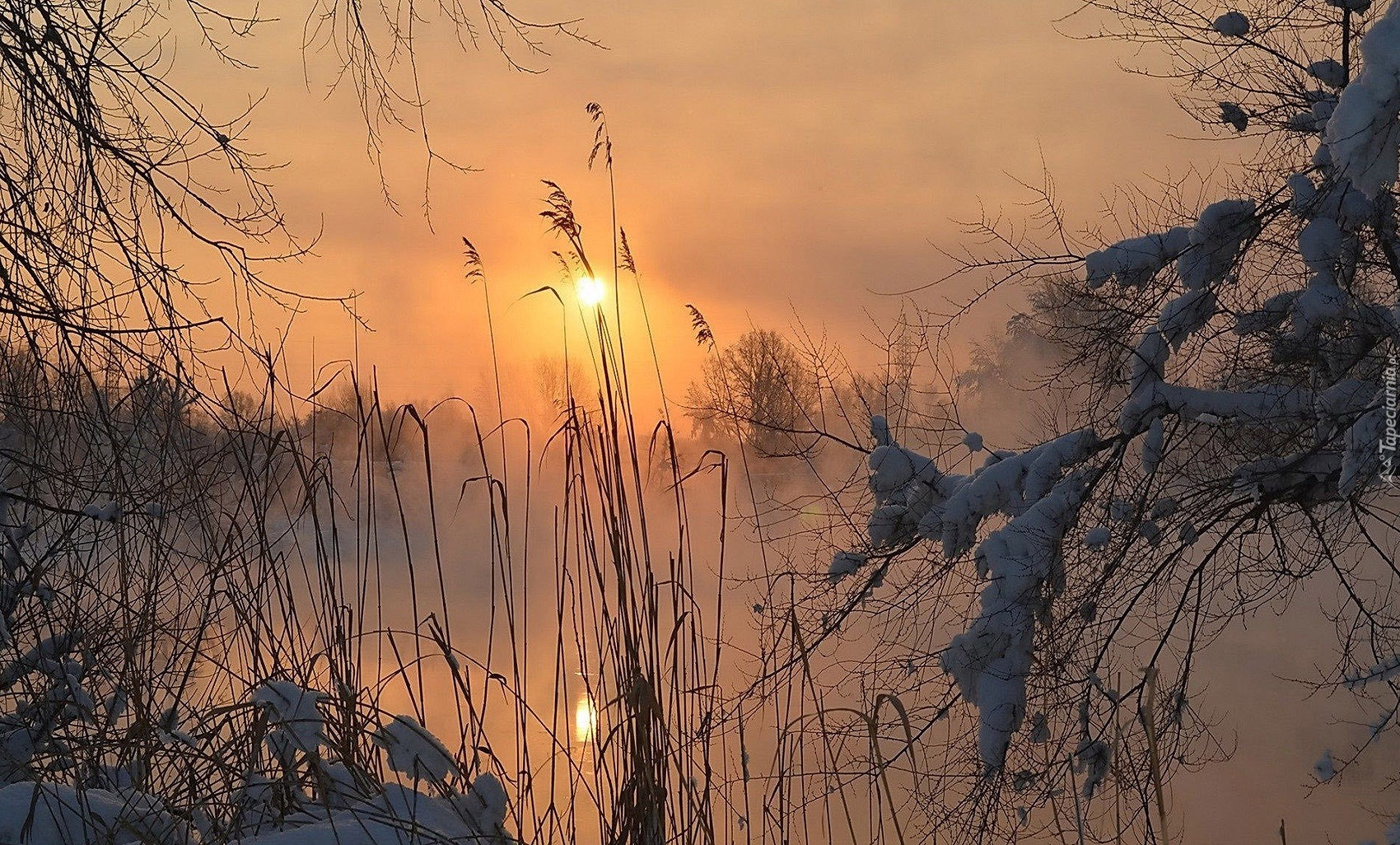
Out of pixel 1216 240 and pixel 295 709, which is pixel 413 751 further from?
pixel 1216 240

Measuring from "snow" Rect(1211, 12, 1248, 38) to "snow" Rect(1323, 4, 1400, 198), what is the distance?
2.36m

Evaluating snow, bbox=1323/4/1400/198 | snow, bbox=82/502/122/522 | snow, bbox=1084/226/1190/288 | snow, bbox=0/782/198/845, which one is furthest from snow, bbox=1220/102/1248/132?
snow, bbox=0/782/198/845

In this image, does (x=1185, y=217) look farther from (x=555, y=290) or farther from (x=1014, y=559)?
(x=555, y=290)

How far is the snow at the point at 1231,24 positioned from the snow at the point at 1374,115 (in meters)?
2.36

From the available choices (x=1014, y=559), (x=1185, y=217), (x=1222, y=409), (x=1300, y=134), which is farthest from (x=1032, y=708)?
(x=1300, y=134)

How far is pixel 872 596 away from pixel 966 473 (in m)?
0.85

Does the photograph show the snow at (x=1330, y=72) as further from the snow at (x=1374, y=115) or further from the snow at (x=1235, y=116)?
the snow at (x=1374, y=115)

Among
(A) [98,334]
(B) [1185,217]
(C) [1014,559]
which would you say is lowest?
(A) [98,334]

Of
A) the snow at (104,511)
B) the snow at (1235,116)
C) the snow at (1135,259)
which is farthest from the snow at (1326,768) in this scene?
the snow at (104,511)

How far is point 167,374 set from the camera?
2418 mm

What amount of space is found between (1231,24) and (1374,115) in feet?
8.58

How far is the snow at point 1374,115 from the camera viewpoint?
2.92m

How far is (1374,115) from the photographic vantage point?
295cm

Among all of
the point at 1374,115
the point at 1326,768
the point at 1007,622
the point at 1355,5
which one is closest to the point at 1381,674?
the point at 1326,768
